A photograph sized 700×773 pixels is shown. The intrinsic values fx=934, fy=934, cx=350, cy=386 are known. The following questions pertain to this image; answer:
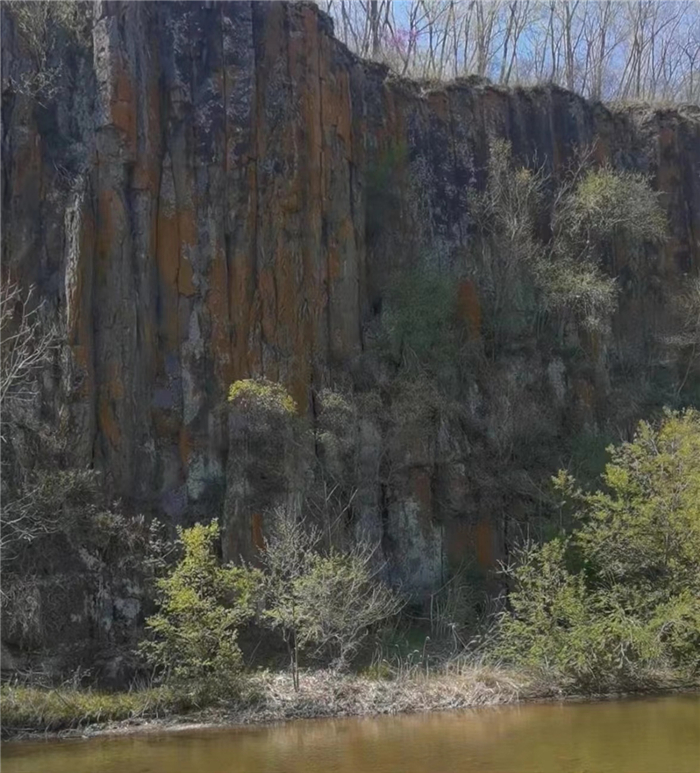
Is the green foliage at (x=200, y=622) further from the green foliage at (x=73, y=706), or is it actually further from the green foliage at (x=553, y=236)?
the green foliage at (x=553, y=236)

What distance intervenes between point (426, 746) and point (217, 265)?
46.8 ft

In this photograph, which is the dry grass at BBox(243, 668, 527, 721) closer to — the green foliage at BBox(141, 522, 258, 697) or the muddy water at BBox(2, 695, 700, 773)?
the muddy water at BBox(2, 695, 700, 773)

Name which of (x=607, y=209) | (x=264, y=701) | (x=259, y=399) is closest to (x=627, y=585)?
(x=264, y=701)

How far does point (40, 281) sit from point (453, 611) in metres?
13.3

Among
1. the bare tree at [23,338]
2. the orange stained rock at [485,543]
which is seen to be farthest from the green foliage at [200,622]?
the orange stained rock at [485,543]

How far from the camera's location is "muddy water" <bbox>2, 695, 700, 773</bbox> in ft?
45.9

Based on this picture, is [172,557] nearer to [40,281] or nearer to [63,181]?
[40,281]

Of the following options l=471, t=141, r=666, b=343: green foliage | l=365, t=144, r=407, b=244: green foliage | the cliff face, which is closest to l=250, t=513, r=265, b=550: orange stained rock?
the cliff face

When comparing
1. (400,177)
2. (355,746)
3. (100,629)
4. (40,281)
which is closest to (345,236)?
(400,177)

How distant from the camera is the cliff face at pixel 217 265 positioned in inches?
936

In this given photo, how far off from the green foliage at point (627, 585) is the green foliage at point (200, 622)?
6013mm

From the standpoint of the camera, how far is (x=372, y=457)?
25469mm

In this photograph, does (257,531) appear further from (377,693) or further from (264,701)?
(377,693)

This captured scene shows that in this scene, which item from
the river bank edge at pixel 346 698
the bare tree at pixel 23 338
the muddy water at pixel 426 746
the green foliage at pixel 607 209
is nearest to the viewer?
the muddy water at pixel 426 746
